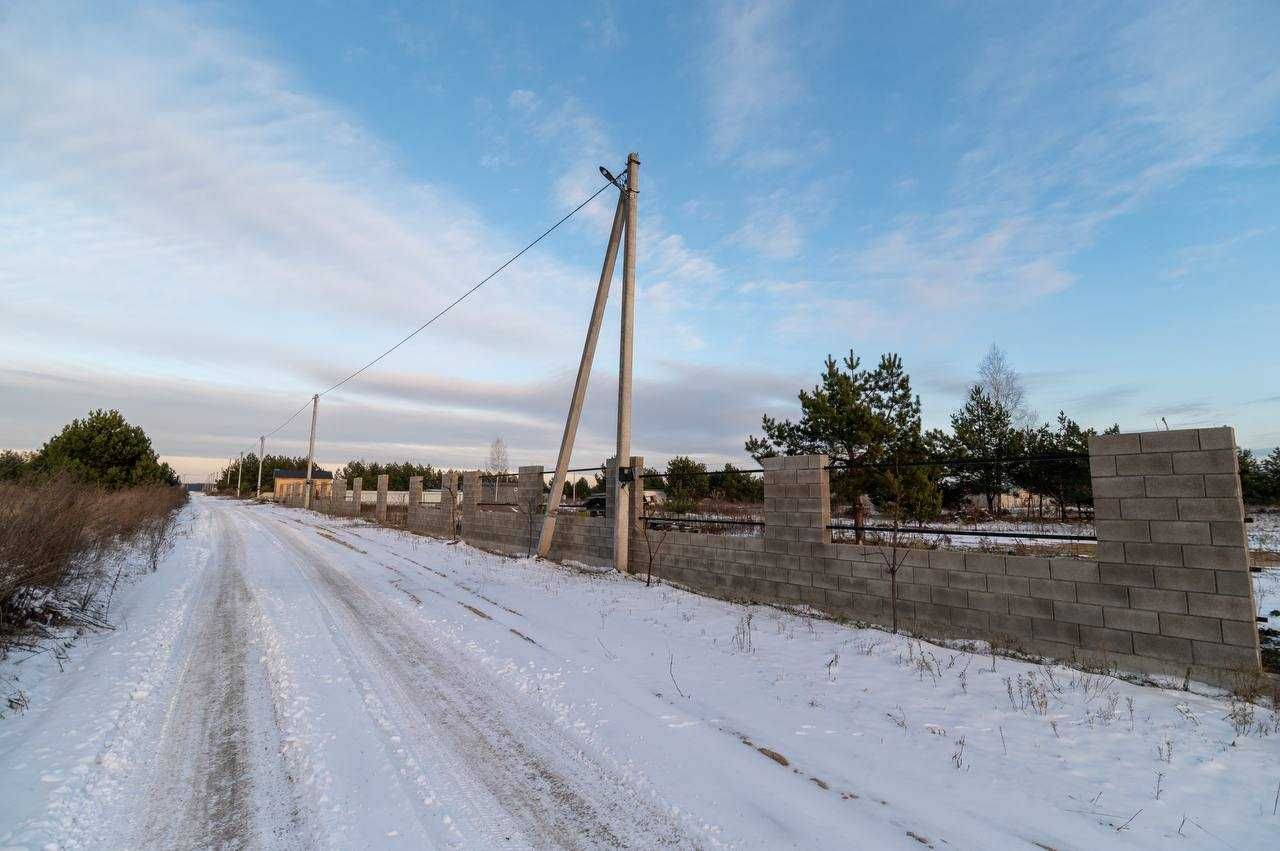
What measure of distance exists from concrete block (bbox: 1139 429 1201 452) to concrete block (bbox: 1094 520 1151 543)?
0.75 metres

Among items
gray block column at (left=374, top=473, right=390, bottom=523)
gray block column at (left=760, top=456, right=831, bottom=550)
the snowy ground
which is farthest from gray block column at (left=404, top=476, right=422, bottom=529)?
gray block column at (left=760, top=456, right=831, bottom=550)

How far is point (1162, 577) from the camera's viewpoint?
17.8 ft

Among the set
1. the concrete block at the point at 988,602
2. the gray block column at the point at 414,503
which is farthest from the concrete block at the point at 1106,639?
the gray block column at the point at 414,503

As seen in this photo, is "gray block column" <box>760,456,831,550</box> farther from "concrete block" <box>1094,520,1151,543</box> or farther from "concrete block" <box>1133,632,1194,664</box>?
"concrete block" <box>1133,632,1194,664</box>

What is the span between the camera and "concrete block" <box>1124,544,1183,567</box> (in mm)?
5359

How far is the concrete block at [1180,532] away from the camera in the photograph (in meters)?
5.23

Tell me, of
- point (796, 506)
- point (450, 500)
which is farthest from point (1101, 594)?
point (450, 500)

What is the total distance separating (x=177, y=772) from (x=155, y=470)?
35.2 m

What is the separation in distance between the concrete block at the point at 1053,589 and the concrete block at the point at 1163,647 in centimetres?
61

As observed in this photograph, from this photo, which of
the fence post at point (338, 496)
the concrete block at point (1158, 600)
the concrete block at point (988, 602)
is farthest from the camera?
the fence post at point (338, 496)

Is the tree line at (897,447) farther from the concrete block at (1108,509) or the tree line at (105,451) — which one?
the tree line at (105,451)

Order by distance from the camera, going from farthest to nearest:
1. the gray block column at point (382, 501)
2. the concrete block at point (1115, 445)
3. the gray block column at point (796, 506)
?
1. the gray block column at point (382, 501)
2. the gray block column at point (796, 506)
3. the concrete block at point (1115, 445)

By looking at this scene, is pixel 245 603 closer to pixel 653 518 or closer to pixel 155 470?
pixel 653 518

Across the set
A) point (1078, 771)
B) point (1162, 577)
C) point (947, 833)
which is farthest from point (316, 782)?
point (1162, 577)
